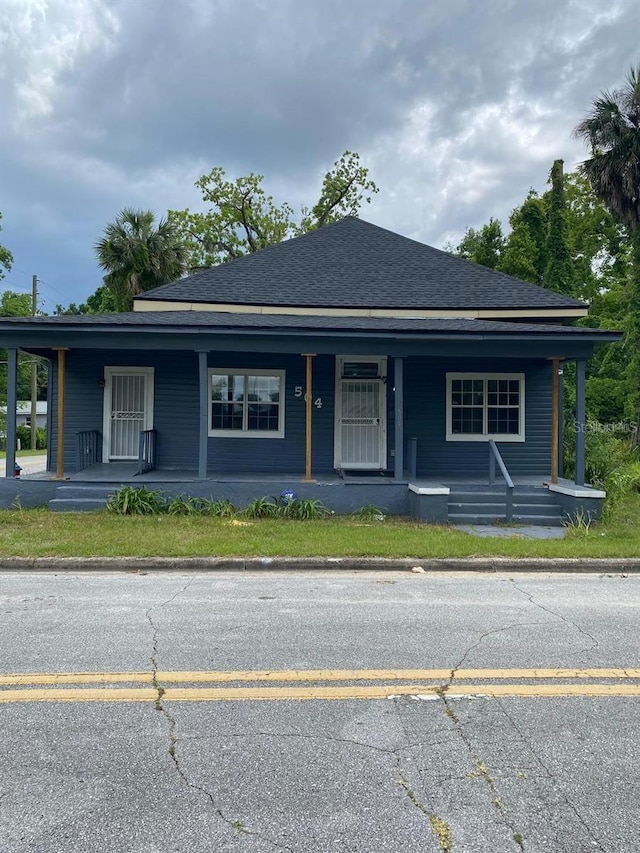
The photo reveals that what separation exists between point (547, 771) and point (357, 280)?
1329 cm

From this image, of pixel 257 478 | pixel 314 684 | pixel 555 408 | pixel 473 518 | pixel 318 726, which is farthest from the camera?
pixel 555 408

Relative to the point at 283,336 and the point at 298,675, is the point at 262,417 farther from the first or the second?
the point at 298,675

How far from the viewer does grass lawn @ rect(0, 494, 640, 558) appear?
802 centimetres

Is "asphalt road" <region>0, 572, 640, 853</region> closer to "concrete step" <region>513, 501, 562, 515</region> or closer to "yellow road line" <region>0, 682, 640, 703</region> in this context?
"yellow road line" <region>0, 682, 640, 703</region>

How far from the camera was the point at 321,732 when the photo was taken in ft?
11.1

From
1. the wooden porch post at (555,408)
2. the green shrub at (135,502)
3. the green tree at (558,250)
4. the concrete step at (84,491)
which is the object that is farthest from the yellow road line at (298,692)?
the green tree at (558,250)

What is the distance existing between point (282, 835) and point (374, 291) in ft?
43.3

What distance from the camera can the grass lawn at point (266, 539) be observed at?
802 centimetres

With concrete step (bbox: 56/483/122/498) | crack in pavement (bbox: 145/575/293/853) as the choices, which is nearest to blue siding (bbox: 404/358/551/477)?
concrete step (bbox: 56/483/122/498)

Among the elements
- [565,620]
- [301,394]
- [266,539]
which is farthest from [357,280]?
[565,620]

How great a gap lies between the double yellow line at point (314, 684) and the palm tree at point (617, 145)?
1684 cm

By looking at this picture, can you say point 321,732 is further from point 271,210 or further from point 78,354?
point 271,210

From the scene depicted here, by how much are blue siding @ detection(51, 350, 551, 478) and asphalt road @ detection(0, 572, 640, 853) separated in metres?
7.35

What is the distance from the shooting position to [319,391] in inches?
523
